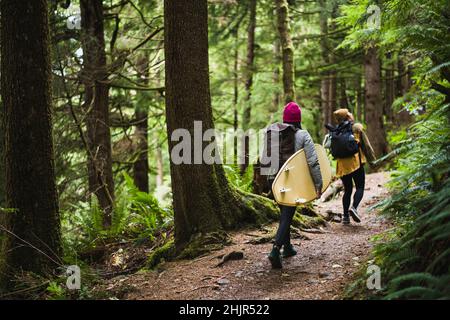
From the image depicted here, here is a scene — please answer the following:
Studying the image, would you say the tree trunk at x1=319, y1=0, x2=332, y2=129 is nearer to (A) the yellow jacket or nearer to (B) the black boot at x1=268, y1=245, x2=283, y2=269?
(A) the yellow jacket

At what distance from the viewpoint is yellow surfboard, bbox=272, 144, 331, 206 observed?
20.2 ft

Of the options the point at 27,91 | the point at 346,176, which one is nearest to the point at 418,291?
the point at 346,176

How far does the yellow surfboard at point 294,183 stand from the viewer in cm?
615

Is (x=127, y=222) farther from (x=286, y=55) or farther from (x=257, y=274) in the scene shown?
(x=286, y=55)

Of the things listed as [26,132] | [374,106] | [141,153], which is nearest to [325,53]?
[374,106]

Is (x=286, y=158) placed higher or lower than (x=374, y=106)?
lower

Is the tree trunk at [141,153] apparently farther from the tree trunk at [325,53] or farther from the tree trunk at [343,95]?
the tree trunk at [343,95]

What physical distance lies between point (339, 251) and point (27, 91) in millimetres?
5285

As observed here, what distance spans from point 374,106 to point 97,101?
9.56 m

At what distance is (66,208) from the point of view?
11.6m

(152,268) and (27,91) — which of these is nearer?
(27,91)

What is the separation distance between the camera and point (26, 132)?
644 cm

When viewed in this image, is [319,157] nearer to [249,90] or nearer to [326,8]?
[326,8]

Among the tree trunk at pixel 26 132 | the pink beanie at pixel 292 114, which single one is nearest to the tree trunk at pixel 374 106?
the pink beanie at pixel 292 114
